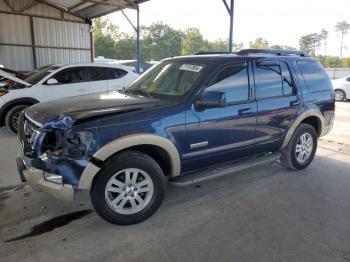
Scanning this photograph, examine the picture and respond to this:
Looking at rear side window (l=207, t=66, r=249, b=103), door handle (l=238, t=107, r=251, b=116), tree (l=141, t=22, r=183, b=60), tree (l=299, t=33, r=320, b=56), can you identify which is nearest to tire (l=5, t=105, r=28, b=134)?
rear side window (l=207, t=66, r=249, b=103)

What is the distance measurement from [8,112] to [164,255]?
6.16m

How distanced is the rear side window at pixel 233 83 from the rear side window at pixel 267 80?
21 cm

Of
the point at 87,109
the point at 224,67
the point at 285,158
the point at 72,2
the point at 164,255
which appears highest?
the point at 72,2

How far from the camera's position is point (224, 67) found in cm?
390

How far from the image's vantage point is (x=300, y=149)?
505 cm

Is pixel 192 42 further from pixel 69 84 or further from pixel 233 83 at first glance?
pixel 233 83

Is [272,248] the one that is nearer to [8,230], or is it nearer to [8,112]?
[8,230]

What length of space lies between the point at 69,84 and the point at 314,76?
19.0 feet

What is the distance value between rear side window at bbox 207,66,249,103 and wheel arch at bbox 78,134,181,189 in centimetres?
88

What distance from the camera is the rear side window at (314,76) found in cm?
486

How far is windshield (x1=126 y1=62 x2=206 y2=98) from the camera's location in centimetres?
377

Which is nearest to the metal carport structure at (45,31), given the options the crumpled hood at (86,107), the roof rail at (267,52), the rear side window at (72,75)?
the rear side window at (72,75)

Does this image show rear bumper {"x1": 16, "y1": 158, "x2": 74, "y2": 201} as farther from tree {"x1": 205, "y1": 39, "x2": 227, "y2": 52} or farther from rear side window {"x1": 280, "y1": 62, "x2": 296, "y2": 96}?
tree {"x1": 205, "y1": 39, "x2": 227, "y2": 52}

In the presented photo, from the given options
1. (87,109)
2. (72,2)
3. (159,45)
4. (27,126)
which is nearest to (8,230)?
(27,126)
